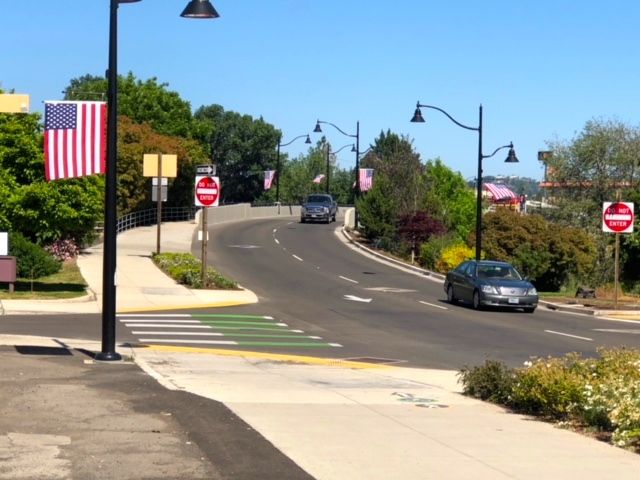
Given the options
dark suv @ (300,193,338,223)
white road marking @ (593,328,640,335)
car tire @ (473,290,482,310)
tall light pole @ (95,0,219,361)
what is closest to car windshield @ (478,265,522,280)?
car tire @ (473,290,482,310)

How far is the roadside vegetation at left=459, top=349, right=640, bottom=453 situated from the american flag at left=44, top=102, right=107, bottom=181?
22.1 ft

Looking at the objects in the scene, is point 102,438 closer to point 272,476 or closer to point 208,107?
point 272,476

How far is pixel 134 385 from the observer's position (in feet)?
43.9

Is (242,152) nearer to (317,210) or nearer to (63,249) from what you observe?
(317,210)

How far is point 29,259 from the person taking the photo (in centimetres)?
3428

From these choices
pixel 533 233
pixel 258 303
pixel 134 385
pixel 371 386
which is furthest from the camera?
pixel 533 233

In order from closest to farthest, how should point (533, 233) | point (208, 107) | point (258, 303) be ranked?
point (258, 303)
point (533, 233)
point (208, 107)

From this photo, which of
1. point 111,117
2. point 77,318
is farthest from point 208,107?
point 111,117

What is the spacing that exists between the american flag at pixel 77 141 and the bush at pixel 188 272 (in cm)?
1728

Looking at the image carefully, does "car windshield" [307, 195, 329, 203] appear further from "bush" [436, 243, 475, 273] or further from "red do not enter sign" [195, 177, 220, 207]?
"red do not enter sign" [195, 177, 220, 207]

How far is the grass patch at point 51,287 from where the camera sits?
93.9 feet

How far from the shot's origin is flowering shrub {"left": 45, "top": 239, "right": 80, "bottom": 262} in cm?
Answer: 4081

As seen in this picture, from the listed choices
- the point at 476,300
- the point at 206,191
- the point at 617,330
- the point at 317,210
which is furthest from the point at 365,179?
the point at 617,330

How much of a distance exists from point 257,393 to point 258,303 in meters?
18.1
